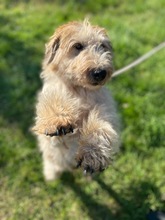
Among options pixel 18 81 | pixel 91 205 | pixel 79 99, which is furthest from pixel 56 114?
pixel 18 81

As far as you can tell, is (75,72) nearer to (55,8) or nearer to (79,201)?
(79,201)

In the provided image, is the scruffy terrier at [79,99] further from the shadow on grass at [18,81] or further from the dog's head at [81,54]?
the shadow on grass at [18,81]

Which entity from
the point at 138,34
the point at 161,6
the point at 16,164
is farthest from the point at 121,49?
the point at 16,164

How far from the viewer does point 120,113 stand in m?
5.62

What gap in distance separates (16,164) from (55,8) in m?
3.70

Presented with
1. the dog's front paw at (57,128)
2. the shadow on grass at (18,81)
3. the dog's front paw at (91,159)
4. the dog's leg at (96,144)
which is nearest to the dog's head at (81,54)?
the dog's leg at (96,144)

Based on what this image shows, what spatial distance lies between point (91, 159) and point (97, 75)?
32.1 inches

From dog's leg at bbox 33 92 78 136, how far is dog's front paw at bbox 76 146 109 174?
0.25 metres

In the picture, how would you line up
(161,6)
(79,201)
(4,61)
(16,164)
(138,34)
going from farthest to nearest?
(161,6)
(138,34)
(4,61)
(16,164)
(79,201)

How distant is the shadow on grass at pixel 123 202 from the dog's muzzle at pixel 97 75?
1670 mm

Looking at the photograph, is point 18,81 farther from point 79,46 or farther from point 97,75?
point 97,75

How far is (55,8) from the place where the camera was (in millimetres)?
7773

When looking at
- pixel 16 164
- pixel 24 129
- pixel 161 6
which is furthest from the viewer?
pixel 161 6

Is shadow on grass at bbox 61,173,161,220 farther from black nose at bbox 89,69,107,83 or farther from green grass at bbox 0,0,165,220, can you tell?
black nose at bbox 89,69,107,83
